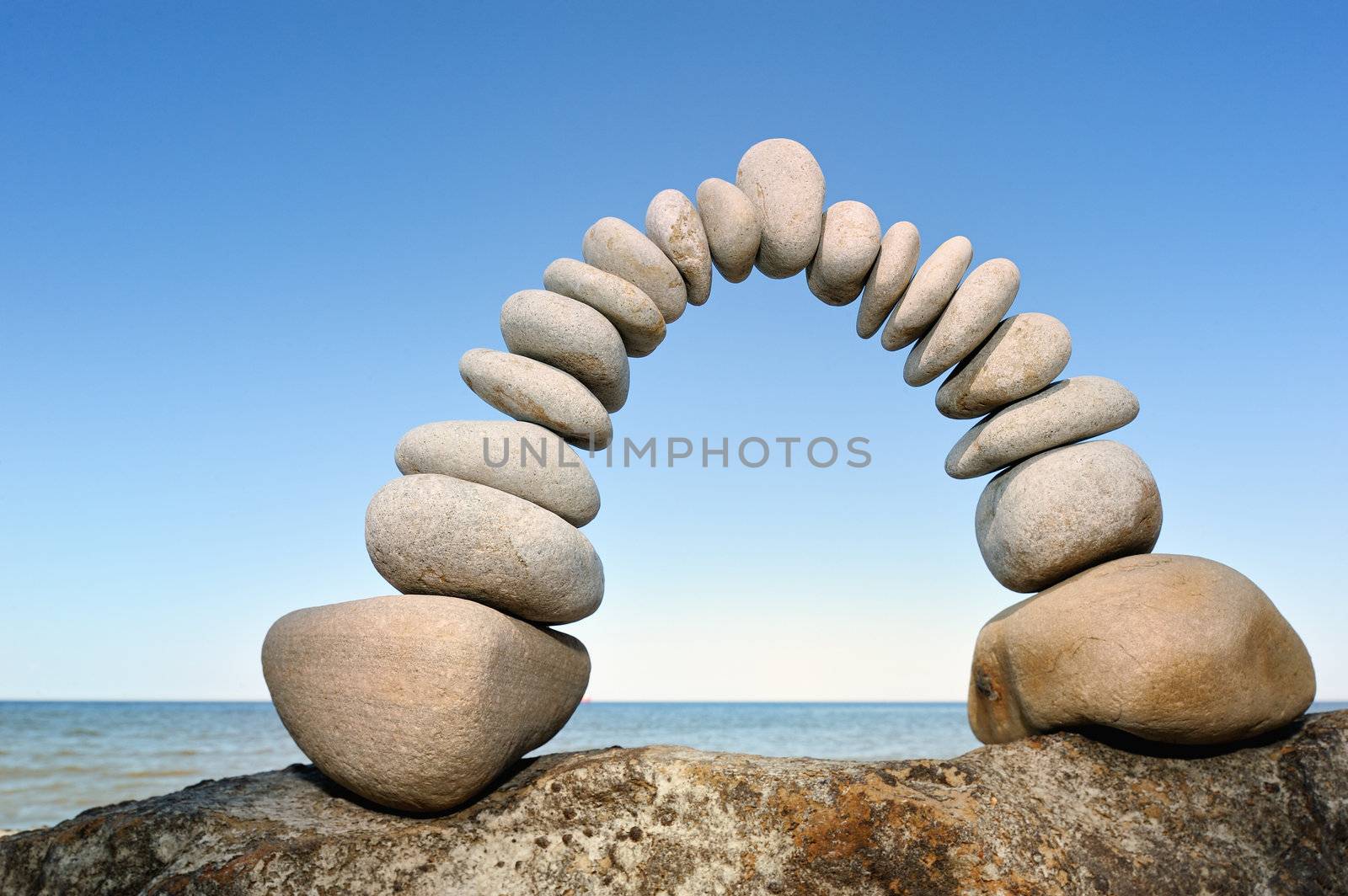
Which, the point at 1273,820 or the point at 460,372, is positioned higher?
the point at 460,372

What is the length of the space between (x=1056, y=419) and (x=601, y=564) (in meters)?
2.27

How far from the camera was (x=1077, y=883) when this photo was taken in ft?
10.5

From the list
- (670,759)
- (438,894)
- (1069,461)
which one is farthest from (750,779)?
(1069,461)

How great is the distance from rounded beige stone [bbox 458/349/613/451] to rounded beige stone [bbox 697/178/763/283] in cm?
110

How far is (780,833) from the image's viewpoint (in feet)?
10.7

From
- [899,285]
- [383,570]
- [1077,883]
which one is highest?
[899,285]

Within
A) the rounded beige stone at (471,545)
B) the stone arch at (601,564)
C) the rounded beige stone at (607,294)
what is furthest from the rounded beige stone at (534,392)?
the rounded beige stone at (471,545)

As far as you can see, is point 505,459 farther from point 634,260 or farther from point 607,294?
point 634,260

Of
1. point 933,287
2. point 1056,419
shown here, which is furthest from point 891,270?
point 1056,419

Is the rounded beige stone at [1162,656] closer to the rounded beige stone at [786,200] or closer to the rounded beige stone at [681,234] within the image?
the rounded beige stone at [786,200]

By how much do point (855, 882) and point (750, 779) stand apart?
1.62 feet

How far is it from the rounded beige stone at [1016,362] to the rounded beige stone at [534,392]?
1.85 metres

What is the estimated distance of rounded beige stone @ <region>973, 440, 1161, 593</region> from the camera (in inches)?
163

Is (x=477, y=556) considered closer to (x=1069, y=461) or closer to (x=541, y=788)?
(x=541, y=788)
